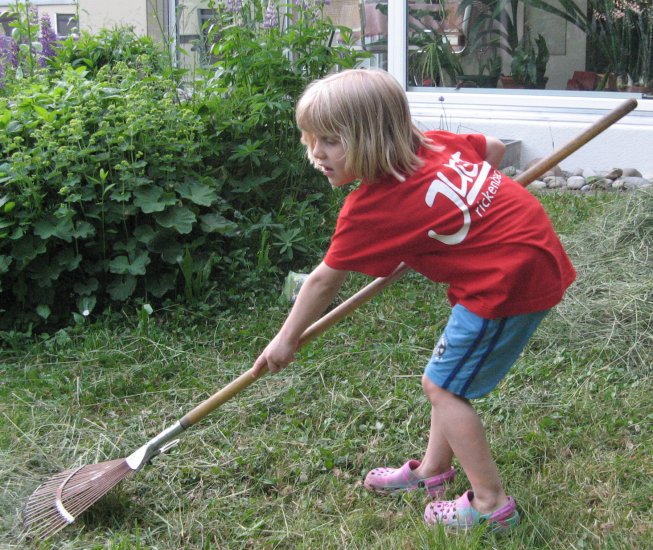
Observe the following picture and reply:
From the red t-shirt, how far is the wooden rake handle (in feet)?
0.83

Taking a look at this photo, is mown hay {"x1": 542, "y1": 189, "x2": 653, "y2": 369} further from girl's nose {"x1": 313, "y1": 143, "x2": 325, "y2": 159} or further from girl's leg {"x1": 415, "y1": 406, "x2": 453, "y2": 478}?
girl's nose {"x1": 313, "y1": 143, "x2": 325, "y2": 159}

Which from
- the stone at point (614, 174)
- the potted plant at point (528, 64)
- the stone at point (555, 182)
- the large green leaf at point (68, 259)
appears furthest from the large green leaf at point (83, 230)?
the potted plant at point (528, 64)

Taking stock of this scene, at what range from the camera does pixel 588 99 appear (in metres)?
6.41

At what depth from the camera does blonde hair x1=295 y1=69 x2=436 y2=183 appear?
7.54 ft

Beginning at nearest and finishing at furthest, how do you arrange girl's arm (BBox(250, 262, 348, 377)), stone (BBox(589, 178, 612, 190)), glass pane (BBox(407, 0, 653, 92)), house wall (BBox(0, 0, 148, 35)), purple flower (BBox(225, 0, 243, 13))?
girl's arm (BBox(250, 262, 348, 377))
purple flower (BBox(225, 0, 243, 13))
stone (BBox(589, 178, 612, 190))
glass pane (BBox(407, 0, 653, 92))
house wall (BBox(0, 0, 148, 35))

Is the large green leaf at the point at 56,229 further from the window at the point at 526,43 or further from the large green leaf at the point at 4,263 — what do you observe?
the window at the point at 526,43

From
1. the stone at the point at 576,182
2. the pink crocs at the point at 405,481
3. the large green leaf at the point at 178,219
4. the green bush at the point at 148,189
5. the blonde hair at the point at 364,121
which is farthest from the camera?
the stone at the point at 576,182

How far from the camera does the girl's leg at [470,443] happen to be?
96.3 inches

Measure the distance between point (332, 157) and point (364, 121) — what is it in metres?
0.14

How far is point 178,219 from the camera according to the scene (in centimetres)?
420

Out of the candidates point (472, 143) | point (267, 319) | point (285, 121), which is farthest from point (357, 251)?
point (285, 121)

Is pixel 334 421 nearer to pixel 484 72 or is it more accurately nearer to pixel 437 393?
pixel 437 393

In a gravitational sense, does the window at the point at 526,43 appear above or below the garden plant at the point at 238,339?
above

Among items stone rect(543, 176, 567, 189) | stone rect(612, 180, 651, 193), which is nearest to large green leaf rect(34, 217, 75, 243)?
stone rect(543, 176, 567, 189)
